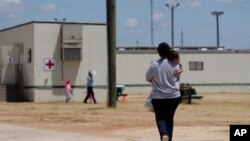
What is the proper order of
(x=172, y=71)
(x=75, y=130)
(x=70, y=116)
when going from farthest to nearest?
(x=70, y=116) → (x=75, y=130) → (x=172, y=71)

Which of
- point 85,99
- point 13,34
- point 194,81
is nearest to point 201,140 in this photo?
point 85,99

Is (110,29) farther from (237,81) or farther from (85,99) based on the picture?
(237,81)

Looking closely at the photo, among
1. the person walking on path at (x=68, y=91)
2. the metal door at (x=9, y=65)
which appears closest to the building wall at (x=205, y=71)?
the metal door at (x=9, y=65)

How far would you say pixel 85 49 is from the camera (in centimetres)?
3434

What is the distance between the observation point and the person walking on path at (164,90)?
10.4m

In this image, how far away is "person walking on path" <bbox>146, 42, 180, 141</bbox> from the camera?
1041cm

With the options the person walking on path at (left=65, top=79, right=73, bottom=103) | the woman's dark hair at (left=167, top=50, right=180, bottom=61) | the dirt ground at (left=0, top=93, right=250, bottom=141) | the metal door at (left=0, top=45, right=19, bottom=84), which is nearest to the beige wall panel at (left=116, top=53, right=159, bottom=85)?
the metal door at (left=0, top=45, right=19, bottom=84)

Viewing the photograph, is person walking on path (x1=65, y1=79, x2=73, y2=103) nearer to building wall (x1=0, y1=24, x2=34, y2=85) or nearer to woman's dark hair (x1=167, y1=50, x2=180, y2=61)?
building wall (x1=0, y1=24, x2=34, y2=85)

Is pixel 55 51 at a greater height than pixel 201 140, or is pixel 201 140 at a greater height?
pixel 55 51

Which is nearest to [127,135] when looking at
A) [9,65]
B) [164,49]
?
[164,49]

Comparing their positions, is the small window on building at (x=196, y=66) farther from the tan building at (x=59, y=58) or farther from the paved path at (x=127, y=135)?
the paved path at (x=127, y=135)

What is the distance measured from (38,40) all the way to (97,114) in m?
11.2

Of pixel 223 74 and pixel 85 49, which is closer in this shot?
pixel 85 49

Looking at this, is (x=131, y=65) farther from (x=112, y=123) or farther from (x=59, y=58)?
(x=112, y=123)
